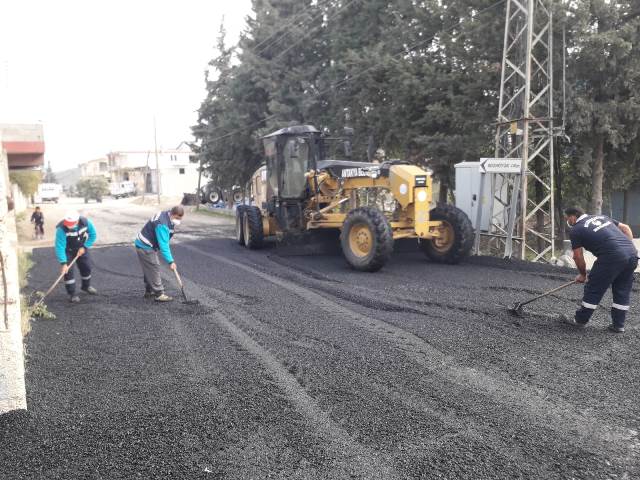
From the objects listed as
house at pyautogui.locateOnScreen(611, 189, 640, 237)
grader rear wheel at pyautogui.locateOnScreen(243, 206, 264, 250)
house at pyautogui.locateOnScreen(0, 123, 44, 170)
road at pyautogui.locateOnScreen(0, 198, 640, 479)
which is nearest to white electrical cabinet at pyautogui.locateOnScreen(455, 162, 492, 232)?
road at pyautogui.locateOnScreen(0, 198, 640, 479)

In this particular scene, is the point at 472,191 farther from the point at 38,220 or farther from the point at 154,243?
the point at 38,220

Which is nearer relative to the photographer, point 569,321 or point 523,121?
point 569,321

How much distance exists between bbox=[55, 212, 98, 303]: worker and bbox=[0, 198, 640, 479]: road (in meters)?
0.52

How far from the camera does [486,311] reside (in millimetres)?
6543

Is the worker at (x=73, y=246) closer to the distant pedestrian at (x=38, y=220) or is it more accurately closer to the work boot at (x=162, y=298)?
the work boot at (x=162, y=298)

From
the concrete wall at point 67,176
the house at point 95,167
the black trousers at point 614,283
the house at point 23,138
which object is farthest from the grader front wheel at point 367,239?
the concrete wall at point 67,176

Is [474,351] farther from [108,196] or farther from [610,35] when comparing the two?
[108,196]

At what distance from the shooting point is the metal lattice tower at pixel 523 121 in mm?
9914

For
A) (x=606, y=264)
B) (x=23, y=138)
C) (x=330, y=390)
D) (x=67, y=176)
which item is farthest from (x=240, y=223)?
(x=67, y=176)

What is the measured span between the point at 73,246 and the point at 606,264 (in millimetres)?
7142

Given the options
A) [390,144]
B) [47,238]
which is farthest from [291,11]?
[47,238]

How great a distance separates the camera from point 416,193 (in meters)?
9.24

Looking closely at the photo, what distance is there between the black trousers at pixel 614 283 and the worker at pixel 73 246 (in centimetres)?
672

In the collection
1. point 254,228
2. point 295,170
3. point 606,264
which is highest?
point 295,170
